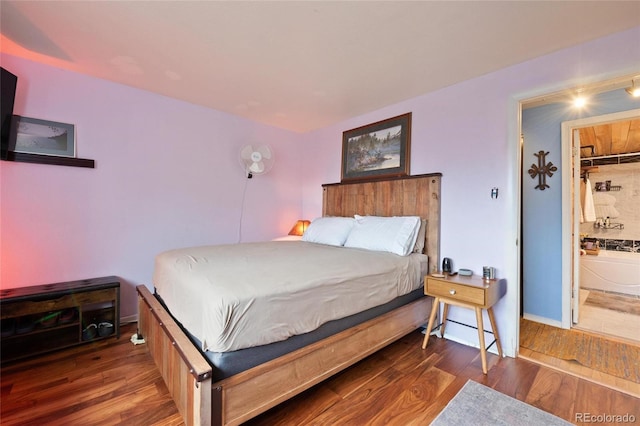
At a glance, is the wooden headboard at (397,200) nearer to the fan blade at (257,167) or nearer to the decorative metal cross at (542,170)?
the fan blade at (257,167)

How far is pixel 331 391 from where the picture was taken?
1681 mm

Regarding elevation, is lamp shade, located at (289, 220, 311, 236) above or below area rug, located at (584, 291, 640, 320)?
above

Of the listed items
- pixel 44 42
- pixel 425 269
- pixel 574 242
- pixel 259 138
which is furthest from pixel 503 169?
pixel 44 42

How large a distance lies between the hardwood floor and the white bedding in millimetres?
502

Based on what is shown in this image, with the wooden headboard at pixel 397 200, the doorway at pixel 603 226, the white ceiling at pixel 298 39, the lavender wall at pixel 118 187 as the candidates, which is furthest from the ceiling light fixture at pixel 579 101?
the lavender wall at pixel 118 187

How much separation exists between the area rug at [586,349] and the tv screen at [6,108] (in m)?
4.64

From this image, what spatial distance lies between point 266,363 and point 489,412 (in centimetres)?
131

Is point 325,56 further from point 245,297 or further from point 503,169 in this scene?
point 245,297

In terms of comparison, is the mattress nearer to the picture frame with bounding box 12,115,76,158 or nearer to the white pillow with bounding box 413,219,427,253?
the white pillow with bounding box 413,219,427,253

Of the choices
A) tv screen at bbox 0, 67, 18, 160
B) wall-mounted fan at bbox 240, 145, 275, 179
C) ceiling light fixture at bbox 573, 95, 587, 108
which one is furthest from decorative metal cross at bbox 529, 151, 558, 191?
tv screen at bbox 0, 67, 18, 160

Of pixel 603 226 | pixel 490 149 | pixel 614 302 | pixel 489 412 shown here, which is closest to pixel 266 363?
pixel 489 412

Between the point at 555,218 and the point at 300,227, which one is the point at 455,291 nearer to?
the point at 555,218

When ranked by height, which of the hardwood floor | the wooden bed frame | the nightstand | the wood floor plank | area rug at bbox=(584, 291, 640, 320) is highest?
the nightstand

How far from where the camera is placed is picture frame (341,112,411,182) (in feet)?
9.60
